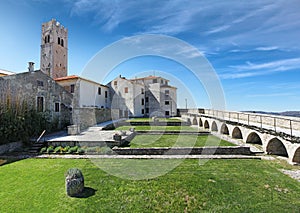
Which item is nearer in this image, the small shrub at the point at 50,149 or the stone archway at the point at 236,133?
the small shrub at the point at 50,149

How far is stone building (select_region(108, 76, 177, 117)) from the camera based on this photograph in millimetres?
33625

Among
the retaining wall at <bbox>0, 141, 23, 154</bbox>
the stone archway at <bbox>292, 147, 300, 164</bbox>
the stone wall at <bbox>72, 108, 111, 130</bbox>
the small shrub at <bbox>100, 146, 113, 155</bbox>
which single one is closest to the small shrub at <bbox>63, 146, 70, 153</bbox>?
the small shrub at <bbox>100, 146, 113, 155</bbox>

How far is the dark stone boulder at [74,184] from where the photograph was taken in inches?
260

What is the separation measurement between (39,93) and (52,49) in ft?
74.6

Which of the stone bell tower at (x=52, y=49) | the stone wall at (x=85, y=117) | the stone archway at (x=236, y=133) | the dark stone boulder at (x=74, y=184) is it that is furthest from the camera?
the stone bell tower at (x=52, y=49)

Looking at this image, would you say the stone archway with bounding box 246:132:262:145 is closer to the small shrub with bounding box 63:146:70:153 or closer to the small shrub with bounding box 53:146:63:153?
the small shrub with bounding box 63:146:70:153

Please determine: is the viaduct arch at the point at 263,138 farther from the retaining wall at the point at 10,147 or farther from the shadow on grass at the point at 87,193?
the retaining wall at the point at 10,147

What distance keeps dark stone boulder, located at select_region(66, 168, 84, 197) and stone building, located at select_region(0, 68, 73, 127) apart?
10949mm

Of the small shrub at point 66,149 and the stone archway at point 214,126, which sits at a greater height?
the stone archway at point 214,126

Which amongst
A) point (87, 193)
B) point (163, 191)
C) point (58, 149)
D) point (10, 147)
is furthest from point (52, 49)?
point (163, 191)

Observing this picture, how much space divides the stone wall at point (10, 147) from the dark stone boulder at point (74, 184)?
330 inches

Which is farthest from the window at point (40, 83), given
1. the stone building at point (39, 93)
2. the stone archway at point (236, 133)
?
the stone archway at point (236, 133)

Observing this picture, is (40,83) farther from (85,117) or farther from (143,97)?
(143,97)

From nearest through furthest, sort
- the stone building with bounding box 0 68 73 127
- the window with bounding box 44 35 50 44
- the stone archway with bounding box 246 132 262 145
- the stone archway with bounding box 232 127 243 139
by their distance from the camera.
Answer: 1. the stone building with bounding box 0 68 73 127
2. the stone archway with bounding box 246 132 262 145
3. the stone archway with bounding box 232 127 243 139
4. the window with bounding box 44 35 50 44
